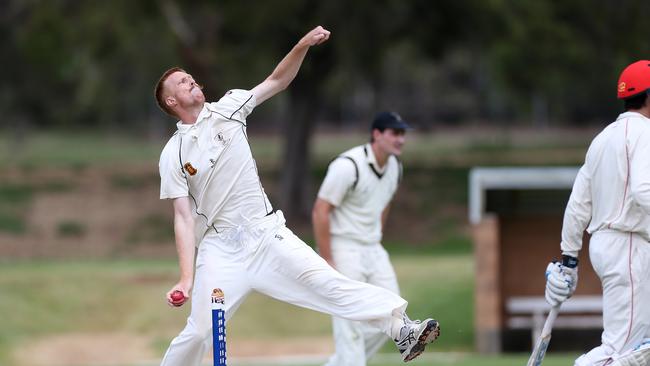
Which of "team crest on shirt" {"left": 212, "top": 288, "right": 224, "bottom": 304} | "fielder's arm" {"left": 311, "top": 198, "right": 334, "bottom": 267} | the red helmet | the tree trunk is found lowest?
"team crest on shirt" {"left": 212, "top": 288, "right": 224, "bottom": 304}

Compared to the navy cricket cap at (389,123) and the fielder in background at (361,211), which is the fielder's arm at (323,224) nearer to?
the fielder in background at (361,211)

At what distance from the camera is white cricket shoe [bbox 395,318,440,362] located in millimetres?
8070

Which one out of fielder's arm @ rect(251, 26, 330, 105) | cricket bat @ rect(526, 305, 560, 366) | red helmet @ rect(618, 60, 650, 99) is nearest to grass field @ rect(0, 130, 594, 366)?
cricket bat @ rect(526, 305, 560, 366)

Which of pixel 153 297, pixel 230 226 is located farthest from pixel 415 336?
pixel 153 297

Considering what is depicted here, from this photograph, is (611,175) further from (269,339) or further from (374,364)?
(269,339)

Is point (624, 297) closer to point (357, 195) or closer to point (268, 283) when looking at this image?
point (268, 283)

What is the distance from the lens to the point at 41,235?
33750 millimetres

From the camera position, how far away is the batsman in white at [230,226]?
8.29 meters

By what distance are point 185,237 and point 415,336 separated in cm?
157

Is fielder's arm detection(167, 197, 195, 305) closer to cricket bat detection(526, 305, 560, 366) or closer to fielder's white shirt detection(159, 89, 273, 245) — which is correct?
fielder's white shirt detection(159, 89, 273, 245)

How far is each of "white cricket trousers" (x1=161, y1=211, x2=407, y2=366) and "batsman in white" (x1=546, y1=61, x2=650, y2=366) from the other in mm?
1278

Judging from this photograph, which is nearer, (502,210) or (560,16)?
(502,210)

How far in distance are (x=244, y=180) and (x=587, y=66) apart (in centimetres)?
2695

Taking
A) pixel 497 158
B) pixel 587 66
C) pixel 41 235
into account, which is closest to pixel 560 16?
pixel 587 66
